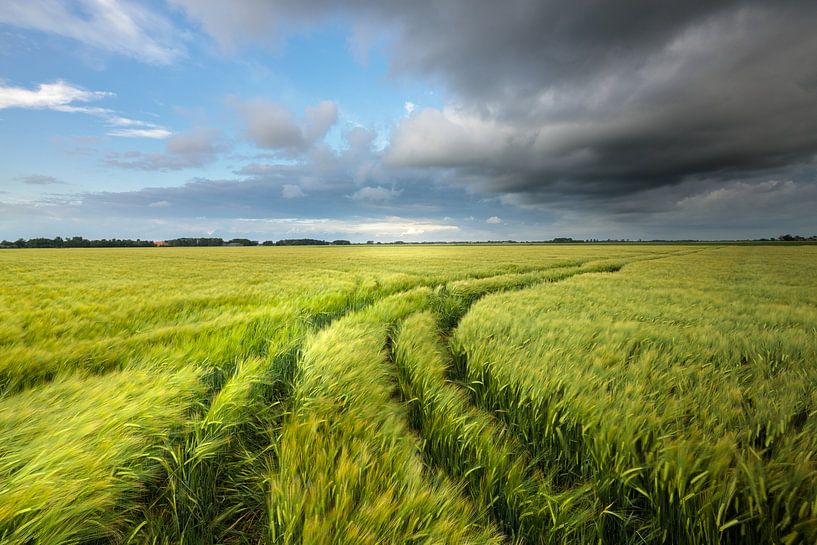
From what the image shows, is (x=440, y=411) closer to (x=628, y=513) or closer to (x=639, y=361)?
(x=628, y=513)

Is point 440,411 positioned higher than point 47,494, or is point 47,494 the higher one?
point 47,494

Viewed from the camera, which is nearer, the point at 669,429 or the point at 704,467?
the point at 704,467

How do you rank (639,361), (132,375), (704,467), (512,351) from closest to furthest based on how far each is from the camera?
(704,467) → (132,375) → (639,361) → (512,351)

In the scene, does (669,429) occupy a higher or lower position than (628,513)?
higher

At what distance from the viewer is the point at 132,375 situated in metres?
3.29

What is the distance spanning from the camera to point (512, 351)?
4.12 metres

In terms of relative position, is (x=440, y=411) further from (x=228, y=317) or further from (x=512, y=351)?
(x=228, y=317)

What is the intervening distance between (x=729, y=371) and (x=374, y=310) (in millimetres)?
5635

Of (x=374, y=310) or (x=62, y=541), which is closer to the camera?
(x=62, y=541)

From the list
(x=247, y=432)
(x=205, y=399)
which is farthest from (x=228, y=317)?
(x=247, y=432)

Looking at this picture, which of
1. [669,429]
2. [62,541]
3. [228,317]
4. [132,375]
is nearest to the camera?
[62,541]

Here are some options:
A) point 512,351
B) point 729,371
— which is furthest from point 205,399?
point 729,371

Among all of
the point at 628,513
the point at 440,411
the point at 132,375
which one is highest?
the point at 132,375

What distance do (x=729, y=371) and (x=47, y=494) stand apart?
569 cm
